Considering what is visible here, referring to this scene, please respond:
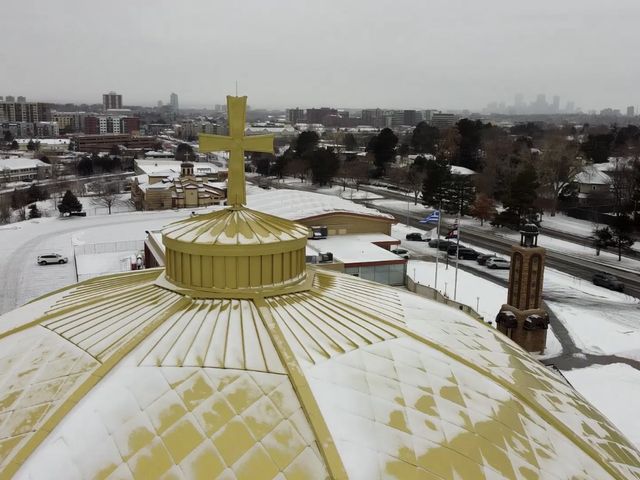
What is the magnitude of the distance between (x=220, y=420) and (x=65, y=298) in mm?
4907

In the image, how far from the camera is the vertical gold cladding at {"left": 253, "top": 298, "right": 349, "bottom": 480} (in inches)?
A: 217

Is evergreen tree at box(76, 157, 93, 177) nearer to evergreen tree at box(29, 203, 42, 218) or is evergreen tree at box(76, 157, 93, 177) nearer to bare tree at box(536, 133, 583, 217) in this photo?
evergreen tree at box(29, 203, 42, 218)

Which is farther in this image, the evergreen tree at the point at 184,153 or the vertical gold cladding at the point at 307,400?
the evergreen tree at the point at 184,153

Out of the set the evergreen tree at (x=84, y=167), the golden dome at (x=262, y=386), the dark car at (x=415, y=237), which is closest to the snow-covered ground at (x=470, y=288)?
the dark car at (x=415, y=237)

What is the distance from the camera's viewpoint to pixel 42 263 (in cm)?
3447

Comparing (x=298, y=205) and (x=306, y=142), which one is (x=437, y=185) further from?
(x=306, y=142)

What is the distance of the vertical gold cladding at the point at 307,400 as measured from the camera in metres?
5.50

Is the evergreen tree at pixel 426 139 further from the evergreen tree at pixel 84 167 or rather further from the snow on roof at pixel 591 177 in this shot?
the evergreen tree at pixel 84 167

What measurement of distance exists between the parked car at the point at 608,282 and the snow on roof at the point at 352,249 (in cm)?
1262

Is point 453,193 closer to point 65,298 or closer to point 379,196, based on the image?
point 379,196

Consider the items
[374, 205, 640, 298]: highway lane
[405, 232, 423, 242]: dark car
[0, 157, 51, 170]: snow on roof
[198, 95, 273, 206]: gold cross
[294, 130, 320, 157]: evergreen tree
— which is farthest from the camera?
[0, 157, 51, 170]: snow on roof

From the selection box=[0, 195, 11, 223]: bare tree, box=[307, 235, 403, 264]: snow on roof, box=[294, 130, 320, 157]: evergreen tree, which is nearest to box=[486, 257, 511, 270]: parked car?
box=[307, 235, 403, 264]: snow on roof

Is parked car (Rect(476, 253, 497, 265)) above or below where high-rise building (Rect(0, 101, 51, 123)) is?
below

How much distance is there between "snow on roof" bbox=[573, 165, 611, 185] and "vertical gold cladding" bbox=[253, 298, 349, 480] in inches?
2354
